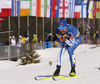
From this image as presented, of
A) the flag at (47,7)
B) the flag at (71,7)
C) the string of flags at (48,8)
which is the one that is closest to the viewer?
the string of flags at (48,8)

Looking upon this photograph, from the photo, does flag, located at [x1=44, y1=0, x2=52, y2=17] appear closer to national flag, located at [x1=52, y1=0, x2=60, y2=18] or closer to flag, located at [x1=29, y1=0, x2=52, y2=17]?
flag, located at [x1=29, y1=0, x2=52, y2=17]

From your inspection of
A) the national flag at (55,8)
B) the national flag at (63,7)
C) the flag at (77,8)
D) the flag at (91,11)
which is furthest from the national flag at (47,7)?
the flag at (91,11)

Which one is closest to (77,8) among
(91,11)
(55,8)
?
(55,8)

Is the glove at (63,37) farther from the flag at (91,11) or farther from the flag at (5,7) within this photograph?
the flag at (91,11)

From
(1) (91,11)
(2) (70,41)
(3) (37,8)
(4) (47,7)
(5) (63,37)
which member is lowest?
(2) (70,41)

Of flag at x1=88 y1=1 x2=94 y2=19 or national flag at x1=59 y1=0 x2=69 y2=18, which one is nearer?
national flag at x1=59 y1=0 x2=69 y2=18

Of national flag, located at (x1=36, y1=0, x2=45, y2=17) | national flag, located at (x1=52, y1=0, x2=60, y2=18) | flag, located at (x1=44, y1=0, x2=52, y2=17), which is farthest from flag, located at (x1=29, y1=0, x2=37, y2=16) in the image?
national flag, located at (x1=52, y1=0, x2=60, y2=18)

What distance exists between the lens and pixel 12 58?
2080 cm

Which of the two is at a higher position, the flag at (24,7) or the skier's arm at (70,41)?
the flag at (24,7)

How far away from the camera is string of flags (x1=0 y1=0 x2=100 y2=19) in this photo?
75.6 feet

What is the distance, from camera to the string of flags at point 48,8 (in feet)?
75.6

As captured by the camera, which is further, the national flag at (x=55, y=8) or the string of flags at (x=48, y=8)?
the national flag at (x=55, y=8)

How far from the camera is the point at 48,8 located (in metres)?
27.0

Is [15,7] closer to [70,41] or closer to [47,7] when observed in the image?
[47,7]
